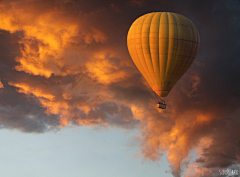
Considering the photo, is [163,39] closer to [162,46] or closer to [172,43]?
[162,46]

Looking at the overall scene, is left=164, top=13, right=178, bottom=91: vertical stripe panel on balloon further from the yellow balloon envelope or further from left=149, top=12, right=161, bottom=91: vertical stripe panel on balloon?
left=149, top=12, right=161, bottom=91: vertical stripe panel on balloon

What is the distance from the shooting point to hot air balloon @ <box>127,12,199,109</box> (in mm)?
71062

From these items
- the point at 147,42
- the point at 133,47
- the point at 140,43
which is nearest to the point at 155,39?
the point at 147,42

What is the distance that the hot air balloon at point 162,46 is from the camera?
71.1 m

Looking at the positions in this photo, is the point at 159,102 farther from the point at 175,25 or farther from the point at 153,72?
the point at 175,25

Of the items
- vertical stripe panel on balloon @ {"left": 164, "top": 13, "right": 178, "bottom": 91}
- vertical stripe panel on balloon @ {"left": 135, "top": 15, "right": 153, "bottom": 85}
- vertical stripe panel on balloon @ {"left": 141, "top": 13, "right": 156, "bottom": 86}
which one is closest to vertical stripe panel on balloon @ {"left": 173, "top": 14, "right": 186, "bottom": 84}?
vertical stripe panel on balloon @ {"left": 164, "top": 13, "right": 178, "bottom": 91}

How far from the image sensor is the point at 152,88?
75375 mm

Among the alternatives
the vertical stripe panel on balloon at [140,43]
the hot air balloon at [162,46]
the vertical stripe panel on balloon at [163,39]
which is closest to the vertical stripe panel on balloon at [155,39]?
the hot air balloon at [162,46]

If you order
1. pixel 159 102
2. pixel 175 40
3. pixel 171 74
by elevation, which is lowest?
pixel 159 102

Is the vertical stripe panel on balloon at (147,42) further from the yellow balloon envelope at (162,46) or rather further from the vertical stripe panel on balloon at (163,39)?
the vertical stripe panel on balloon at (163,39)

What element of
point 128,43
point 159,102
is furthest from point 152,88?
point 128,43

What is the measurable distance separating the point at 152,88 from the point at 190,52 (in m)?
10.2

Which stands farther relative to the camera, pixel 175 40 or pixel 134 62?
pixel 134 62

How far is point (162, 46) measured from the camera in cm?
7138
